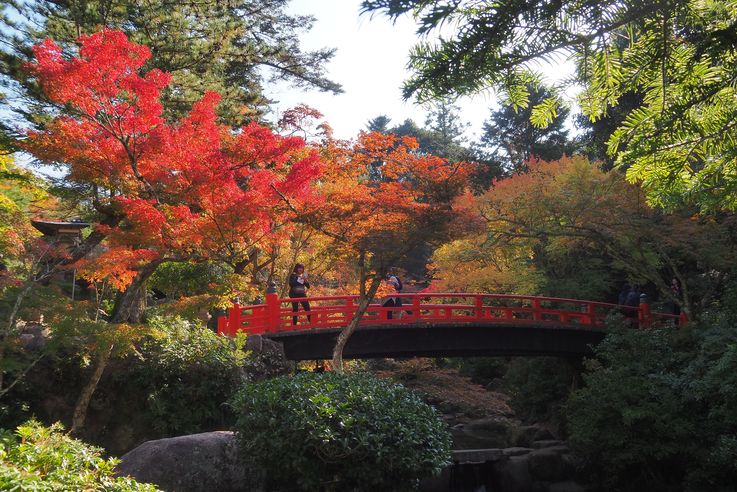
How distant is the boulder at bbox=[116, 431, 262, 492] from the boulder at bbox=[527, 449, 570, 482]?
896cm

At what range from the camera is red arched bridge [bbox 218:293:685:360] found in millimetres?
12859

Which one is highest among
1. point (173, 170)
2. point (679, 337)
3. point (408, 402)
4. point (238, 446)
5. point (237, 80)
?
point (237, 80)

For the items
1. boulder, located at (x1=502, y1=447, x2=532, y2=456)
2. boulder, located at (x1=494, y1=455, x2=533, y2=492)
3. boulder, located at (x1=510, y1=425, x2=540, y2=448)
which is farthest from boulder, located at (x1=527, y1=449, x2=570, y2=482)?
boulder, located at (x1=510, y1=425, x2=540, y2=448)

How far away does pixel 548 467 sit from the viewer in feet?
46.4

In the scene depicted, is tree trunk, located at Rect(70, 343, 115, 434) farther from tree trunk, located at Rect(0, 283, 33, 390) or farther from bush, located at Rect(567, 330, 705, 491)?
bush, located at Rect(567, 330, 705, 491)

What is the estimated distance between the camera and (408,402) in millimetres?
7035

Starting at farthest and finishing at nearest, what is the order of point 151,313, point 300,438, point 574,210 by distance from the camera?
point 574,210, point 151,313, point 300,438

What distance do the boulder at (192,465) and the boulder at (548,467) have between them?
29.4 feet

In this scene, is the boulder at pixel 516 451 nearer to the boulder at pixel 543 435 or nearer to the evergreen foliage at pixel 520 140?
the boulder at pixel 543 435

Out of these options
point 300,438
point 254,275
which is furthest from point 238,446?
point 254,275

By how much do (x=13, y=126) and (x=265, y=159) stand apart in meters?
4.59

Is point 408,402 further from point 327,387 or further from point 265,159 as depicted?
point 265,159

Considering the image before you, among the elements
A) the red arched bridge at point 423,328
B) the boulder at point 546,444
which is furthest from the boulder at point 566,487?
the red arched bridge at point 423,328

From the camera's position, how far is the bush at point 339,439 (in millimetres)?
6238
